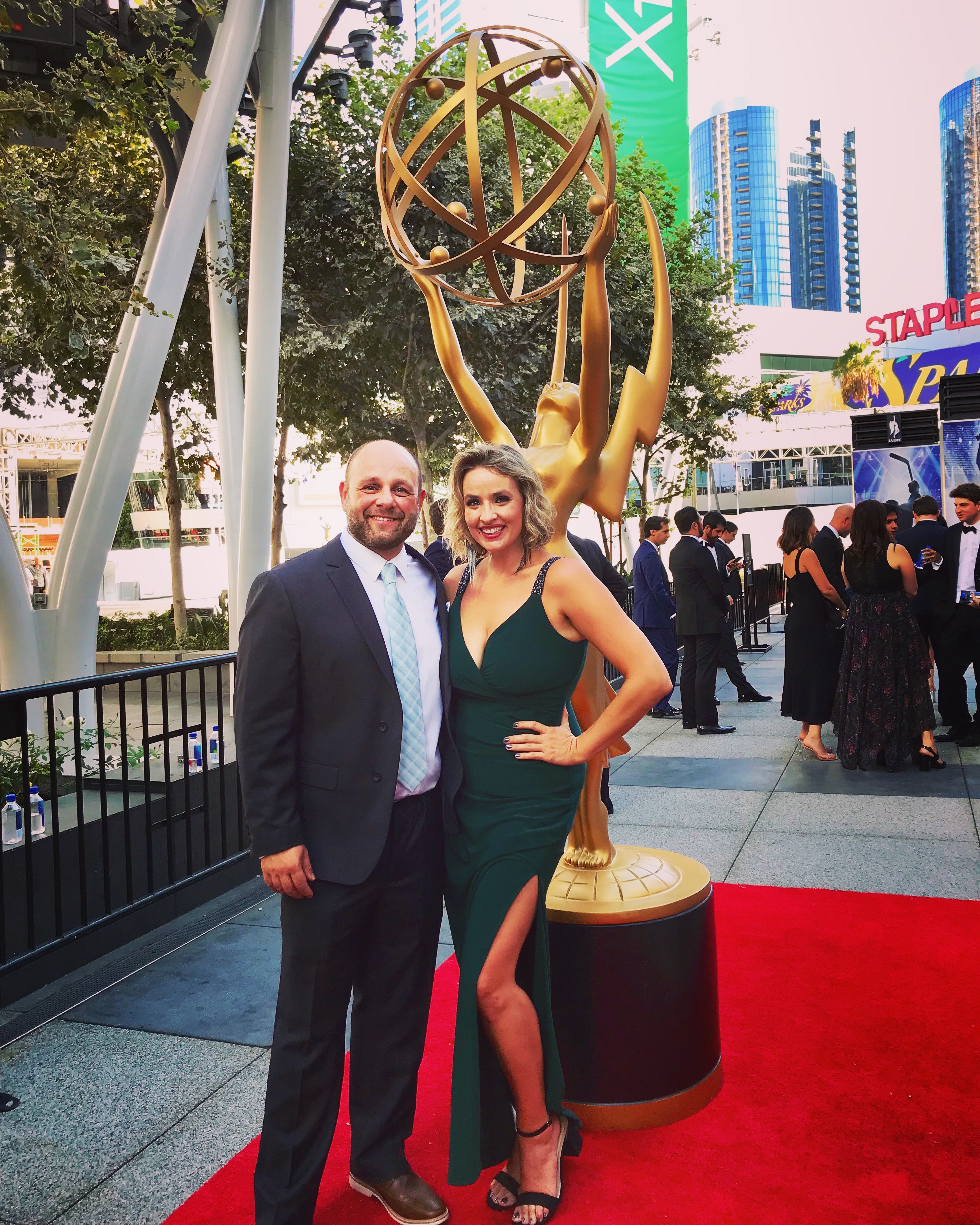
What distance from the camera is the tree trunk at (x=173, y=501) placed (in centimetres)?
1612

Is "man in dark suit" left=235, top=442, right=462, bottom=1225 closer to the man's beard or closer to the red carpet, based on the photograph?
the man's beard

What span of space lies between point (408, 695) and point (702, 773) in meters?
5.78

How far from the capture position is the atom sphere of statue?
3043 mm

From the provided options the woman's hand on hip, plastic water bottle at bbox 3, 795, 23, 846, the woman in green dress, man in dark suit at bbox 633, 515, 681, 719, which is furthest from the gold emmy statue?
man in dark suit at bbox 633, 515, 681, 719

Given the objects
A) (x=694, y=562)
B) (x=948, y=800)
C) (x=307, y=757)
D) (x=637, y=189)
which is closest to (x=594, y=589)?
(x=307, y=757)

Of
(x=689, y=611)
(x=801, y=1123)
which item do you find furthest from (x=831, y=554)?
(x=801, y=1123)

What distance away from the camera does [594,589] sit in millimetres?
2689

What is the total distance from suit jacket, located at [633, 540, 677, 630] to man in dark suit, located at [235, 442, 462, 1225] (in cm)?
739

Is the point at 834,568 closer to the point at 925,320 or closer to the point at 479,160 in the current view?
the point at 479,160

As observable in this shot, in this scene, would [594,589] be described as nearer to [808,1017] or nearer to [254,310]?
[808,1017]

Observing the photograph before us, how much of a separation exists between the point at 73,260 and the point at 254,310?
231 inches

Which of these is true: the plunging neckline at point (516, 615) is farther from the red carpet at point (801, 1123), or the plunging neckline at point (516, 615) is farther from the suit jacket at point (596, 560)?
the red carpet at point (801, 1123)

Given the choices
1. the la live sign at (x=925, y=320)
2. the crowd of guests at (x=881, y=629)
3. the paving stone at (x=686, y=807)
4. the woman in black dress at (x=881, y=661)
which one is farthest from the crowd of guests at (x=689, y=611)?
the la live sign at (x=925, y=320)

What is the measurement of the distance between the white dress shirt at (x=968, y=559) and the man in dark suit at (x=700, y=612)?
2.09 meters
